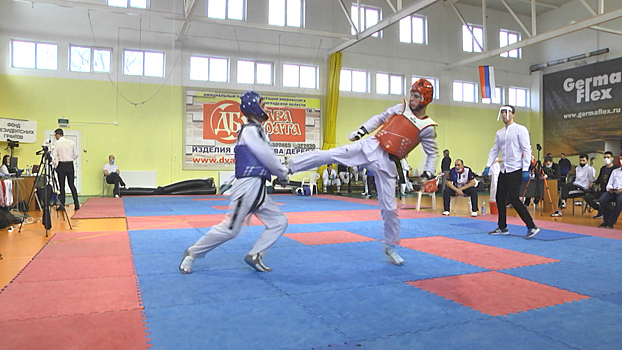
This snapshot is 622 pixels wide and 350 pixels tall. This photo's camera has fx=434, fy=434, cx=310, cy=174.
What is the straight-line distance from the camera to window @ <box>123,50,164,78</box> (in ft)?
49.4

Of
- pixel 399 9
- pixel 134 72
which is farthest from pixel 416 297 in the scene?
pixel 134 72

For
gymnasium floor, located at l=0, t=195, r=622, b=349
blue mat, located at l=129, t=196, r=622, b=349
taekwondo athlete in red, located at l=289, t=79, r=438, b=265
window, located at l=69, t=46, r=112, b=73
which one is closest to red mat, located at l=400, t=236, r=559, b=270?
gymnasium floor, located at l=0, t=195, r=622, b=349

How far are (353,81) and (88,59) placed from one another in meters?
9.89

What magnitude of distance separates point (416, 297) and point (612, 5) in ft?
64.7

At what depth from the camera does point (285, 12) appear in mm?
16734

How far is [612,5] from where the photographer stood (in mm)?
17344

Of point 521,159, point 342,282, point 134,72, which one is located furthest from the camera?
point 134,72

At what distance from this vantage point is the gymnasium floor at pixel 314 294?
2.36m

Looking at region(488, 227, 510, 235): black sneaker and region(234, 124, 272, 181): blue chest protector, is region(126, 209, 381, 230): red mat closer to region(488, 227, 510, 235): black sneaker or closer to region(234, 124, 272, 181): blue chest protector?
region(488, 227, 510, 235): black sneaker

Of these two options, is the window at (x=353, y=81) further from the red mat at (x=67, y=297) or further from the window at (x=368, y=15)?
the red mat at (x=67, y=297)

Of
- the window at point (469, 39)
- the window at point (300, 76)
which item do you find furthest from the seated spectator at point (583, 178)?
the window at point (469, 39)

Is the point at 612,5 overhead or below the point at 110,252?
overhead

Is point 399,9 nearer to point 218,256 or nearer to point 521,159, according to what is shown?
point 521,159

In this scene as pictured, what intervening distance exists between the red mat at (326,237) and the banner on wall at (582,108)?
53.4 ft
